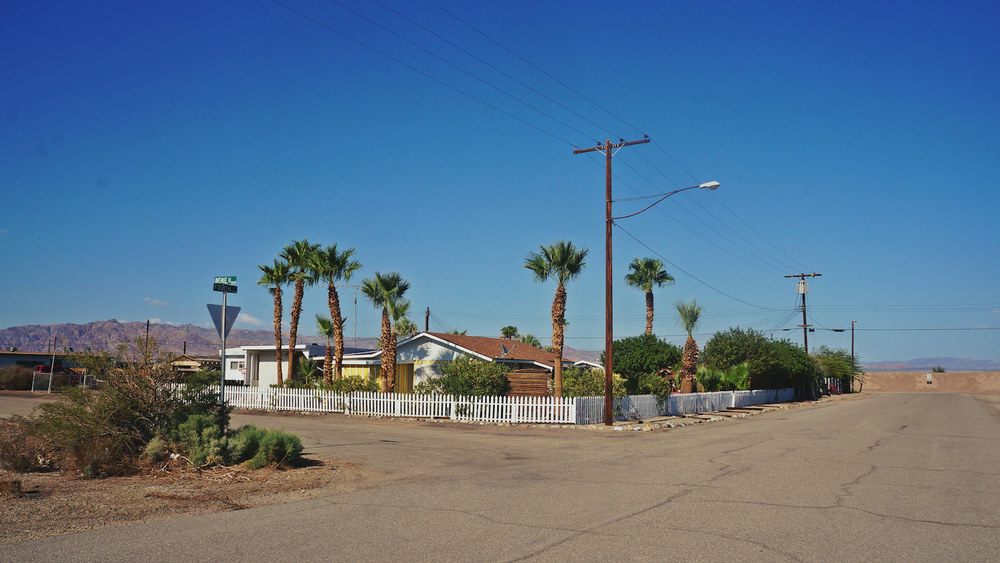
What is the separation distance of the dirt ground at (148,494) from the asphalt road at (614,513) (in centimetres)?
51

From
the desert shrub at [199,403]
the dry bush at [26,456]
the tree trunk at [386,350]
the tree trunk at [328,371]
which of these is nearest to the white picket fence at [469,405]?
the tree trunk at [386,350]

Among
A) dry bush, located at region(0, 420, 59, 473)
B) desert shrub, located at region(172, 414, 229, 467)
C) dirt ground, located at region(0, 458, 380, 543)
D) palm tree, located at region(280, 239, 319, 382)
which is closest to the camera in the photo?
dirt ground, located at region(0, 458, 380, 543)

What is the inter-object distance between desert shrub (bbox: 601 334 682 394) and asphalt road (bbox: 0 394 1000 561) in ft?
80.4

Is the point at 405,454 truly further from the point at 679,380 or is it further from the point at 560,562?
the point at 679,380

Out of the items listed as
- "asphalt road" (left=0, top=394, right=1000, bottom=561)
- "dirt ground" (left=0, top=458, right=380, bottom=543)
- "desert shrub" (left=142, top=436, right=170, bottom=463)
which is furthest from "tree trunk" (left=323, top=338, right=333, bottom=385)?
"dirt ground" (left=0, top=458, right=380, bottom=543)

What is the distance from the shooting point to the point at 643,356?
4159 cm

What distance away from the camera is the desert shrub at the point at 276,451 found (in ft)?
39.7

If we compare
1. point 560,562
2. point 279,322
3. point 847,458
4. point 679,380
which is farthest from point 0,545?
point 679,380

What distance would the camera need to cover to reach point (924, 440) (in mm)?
19281

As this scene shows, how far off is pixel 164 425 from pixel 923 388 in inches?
4796

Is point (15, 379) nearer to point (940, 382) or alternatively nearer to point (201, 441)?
point (201, 441)

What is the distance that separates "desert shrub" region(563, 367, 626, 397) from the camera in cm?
2848

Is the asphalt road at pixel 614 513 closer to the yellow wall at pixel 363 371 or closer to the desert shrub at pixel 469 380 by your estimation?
the desert shrub at pixel 469 380

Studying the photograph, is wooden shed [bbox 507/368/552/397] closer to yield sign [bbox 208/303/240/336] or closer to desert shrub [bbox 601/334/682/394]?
desert shrub [bbox 601/334/682/394]
